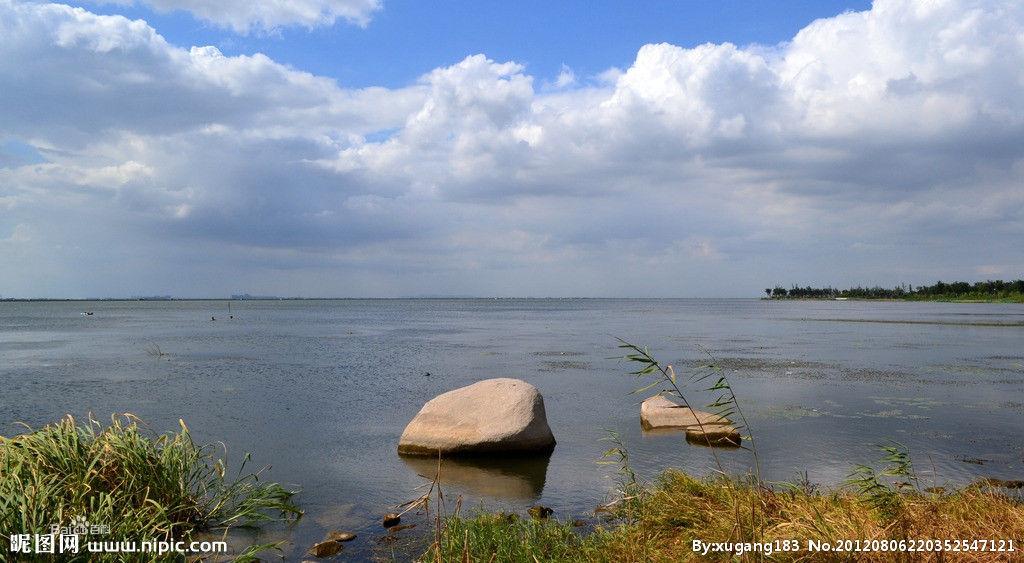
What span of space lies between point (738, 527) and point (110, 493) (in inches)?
276

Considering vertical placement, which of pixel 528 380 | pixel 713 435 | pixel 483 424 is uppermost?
pixel 483 424

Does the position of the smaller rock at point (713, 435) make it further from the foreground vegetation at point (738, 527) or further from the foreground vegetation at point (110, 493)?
the foreground vegetation at point (110, 493)

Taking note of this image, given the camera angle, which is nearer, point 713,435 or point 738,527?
point 738,527

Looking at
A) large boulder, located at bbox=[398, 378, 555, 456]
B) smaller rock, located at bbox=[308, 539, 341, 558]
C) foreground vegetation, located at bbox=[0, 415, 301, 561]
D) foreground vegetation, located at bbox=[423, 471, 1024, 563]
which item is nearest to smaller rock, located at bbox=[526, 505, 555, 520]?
foreground vegetation, located at bbox=[423, 471, 1024, 563]

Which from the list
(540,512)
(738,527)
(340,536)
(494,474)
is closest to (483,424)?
(494,474)

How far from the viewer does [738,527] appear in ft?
21.1

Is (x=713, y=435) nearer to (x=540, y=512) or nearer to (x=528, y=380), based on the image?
(x=540, y=512)

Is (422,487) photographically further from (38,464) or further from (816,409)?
(816,409)

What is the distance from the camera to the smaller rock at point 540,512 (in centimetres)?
1030

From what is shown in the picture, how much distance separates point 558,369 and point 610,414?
1163 centimetres

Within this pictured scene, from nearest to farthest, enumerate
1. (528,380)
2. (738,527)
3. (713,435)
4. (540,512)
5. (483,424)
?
(738,527)
(540,512)
(483,424)
(713,435)
(528,380)

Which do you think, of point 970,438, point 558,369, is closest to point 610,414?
point 970,438

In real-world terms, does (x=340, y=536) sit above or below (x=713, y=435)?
below

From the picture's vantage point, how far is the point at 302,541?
952 cm
